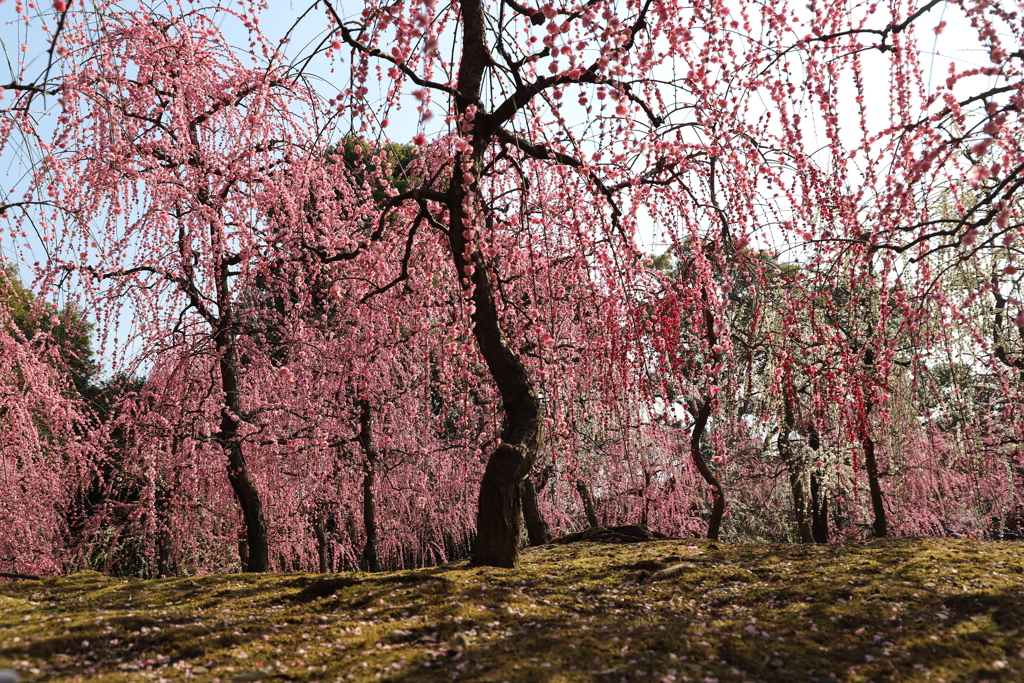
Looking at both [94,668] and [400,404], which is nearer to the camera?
[94,668]

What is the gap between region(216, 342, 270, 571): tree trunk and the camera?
7.64m

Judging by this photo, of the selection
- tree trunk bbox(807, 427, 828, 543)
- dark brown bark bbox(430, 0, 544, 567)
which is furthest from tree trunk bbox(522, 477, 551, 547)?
dark brown bark bbox(430, 0, 544, 567)

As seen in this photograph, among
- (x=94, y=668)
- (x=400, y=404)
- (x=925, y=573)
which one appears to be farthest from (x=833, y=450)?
(x=94, y=668)

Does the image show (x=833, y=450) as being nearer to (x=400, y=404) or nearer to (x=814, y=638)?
(x=400, y=404)

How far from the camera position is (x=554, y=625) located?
4004mm

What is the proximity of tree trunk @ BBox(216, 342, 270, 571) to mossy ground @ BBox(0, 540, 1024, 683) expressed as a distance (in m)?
1.75

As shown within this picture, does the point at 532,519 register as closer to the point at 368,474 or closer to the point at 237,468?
the point at 368,474

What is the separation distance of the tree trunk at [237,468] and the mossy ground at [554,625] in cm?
175

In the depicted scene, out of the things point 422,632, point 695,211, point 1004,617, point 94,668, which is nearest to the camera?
point 94,668

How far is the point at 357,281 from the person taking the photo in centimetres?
731

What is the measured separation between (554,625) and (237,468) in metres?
4.73

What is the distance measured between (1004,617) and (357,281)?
5612 mm

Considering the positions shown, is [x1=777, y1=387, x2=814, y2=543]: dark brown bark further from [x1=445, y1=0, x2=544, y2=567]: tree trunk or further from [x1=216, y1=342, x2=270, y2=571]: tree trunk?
[x1=216, y1=342, x2=270, y2=571]: tree trunk

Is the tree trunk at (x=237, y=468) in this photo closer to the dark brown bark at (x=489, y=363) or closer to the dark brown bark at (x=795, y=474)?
the dark brown bark at (x=489, y=363)
